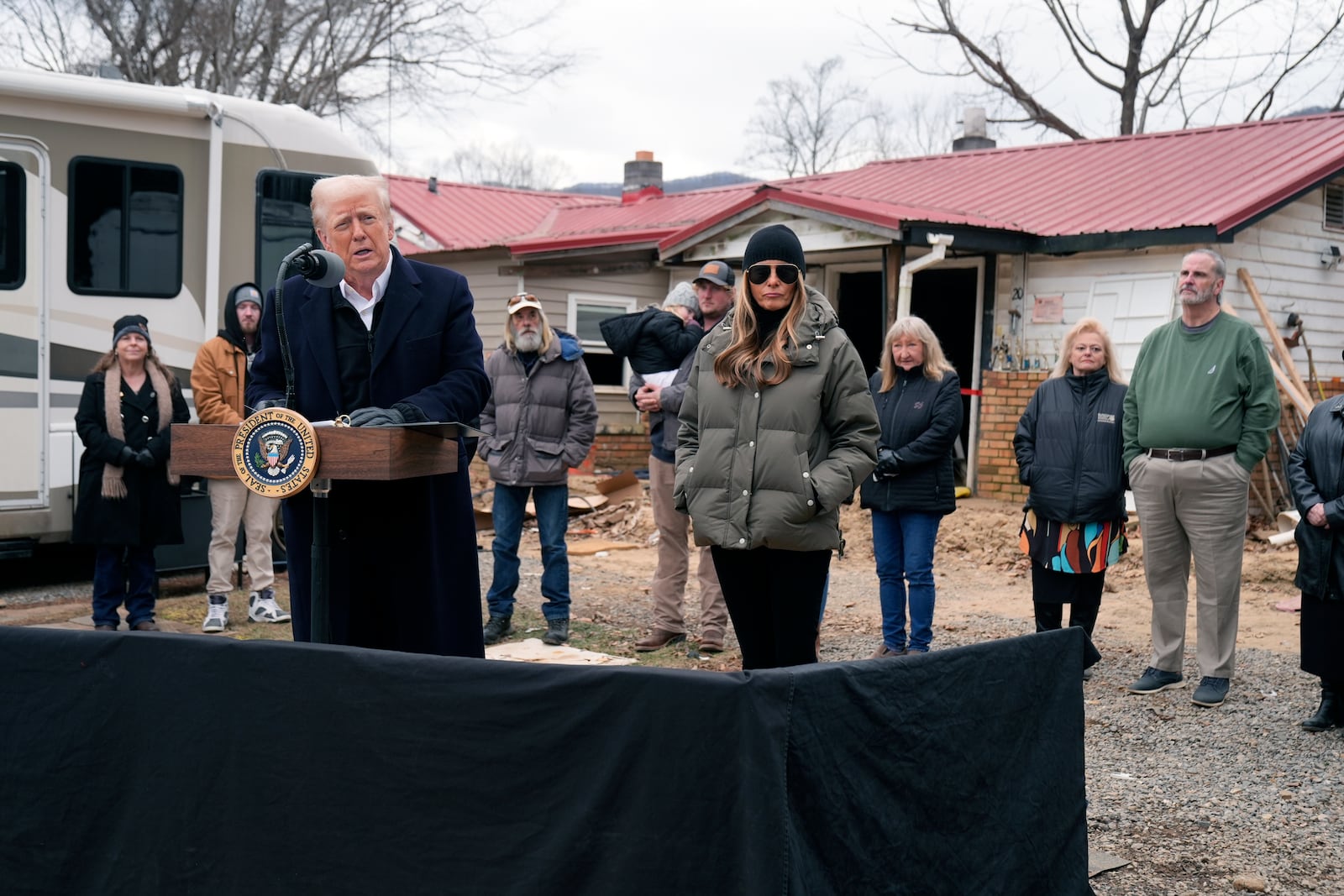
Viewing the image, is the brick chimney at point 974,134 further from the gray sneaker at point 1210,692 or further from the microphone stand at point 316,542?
the microphone stand at point 316,542

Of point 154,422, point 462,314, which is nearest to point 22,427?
point 154,422

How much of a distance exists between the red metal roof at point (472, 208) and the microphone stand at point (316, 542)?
47.6ft

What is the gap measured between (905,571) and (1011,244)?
6912mm

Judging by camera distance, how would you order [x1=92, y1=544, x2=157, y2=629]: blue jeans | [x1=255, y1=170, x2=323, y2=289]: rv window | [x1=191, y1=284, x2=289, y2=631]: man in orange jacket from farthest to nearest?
[x1=255, y1=170, x2=323, y2=289]: rv window, [x1=191, y1=284, x2=289, y2=631]: man in orange jacket, [x1=92, y1=544, x2=157, y2=629]: blue jeans

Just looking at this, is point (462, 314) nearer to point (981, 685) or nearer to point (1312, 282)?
point (981, 685)

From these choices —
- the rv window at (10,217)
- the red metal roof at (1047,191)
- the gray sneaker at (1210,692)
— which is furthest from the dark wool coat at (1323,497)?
the rv window at (10,217)

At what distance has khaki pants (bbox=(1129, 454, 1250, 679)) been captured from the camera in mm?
6008

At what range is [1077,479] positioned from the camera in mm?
6398

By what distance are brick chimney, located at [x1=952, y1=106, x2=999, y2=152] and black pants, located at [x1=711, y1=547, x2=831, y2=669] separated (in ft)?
52.4

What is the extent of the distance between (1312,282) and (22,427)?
11928 millimetres

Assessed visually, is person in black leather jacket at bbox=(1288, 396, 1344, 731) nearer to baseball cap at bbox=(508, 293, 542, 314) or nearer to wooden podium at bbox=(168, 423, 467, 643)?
baseball cap at bbox=(508, 293, 542, 314)

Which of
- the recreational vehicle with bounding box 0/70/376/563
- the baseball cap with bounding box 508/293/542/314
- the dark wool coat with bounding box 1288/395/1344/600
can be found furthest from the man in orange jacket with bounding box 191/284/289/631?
the dark wool coat with bounding box 1288/395/1344/600

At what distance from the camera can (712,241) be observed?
14.6m

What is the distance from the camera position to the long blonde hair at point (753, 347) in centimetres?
413
